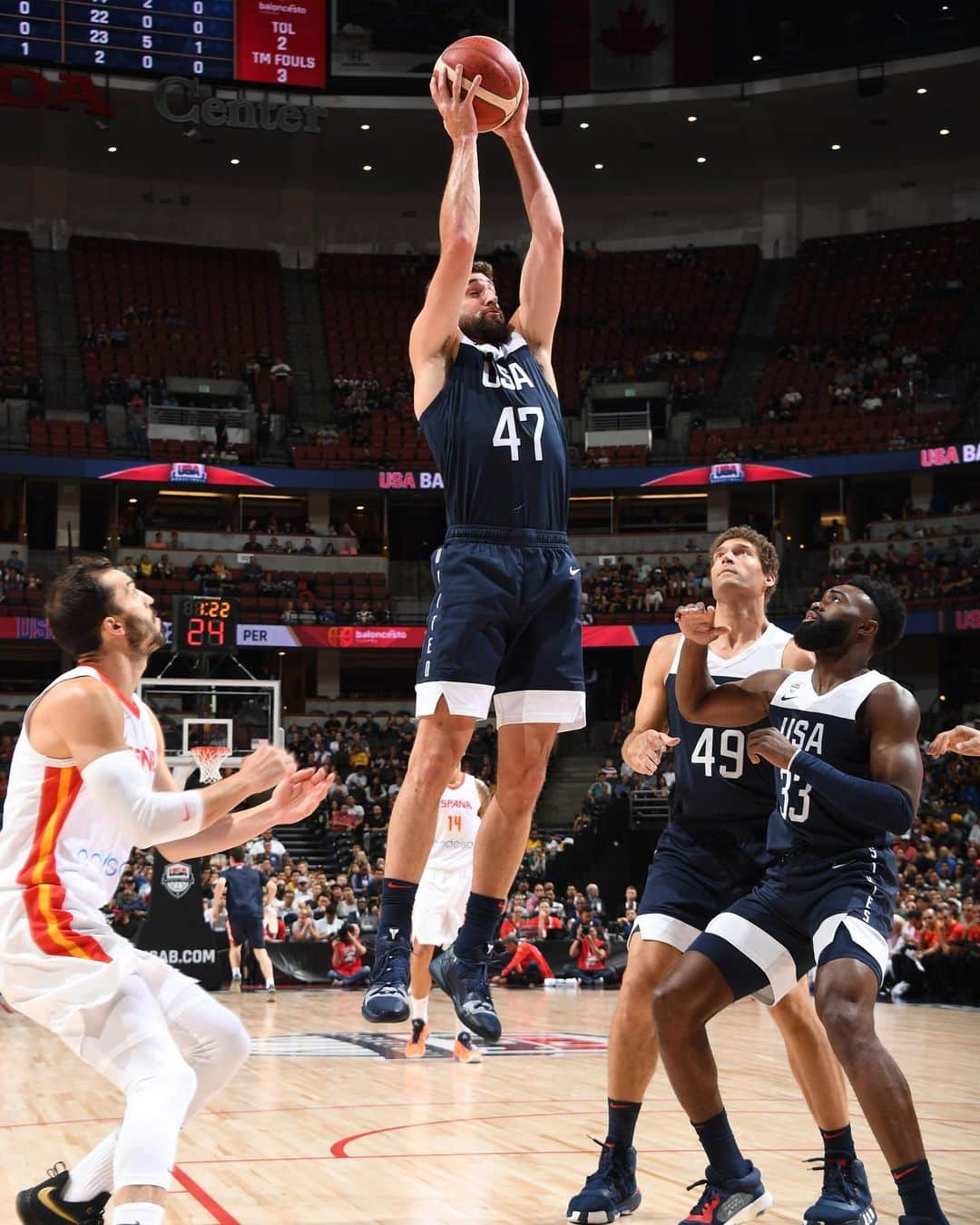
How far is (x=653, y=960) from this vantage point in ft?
19.5

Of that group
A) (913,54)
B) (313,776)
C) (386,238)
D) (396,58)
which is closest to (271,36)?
(396,58)

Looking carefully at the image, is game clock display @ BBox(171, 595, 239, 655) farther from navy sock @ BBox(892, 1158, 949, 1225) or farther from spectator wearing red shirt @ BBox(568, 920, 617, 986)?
navy sock @ BBox(892, 1158, 949, 1225)

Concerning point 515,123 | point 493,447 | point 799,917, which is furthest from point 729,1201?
point 515,123

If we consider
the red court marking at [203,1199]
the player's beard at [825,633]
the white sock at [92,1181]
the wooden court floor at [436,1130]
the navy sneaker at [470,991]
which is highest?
the player's beard at [825,633]

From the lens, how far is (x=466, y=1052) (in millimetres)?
10961

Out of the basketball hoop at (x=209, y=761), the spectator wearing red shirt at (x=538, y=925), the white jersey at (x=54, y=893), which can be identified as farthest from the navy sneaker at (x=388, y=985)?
the spectator wearing red shirt at (x=538, y=925)

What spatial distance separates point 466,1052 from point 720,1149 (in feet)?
18.5

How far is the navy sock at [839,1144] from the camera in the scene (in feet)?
18.9

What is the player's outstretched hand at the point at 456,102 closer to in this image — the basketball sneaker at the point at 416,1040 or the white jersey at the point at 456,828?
the white jersey at the point at 456,828

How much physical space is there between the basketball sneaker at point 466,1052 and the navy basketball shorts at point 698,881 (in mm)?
5251

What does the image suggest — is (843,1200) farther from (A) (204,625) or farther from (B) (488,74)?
(A) (204,625)

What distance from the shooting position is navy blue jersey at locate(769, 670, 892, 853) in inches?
214

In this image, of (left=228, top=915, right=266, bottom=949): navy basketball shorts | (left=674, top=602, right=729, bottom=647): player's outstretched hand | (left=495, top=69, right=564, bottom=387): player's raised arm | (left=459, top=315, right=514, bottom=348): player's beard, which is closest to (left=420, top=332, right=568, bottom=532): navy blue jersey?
(left=459, top=315, right=514, bottom=348): player's beard

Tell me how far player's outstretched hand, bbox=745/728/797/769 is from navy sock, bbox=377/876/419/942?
1323 millimetres
